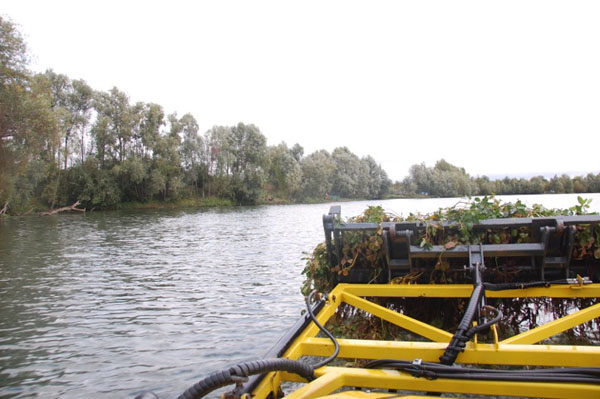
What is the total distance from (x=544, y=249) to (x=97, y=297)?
29.2ft

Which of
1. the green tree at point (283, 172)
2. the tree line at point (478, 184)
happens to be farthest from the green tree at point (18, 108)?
the tree line at point (478, 184)

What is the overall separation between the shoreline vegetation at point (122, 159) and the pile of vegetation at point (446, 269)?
31113 millimetres

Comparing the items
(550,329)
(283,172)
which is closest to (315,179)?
(283,172)

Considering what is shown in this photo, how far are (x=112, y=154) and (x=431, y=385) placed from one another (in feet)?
223

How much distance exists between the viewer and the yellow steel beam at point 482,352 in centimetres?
292

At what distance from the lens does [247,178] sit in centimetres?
7638

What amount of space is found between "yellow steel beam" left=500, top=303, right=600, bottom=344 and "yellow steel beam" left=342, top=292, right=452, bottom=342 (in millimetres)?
582

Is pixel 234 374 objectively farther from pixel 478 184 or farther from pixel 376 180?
pixel 478 184

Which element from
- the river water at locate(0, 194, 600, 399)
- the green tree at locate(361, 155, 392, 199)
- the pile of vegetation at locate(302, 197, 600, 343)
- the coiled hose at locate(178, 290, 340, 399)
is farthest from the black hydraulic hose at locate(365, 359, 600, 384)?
the green tree at locate(361, 155, 392, 199)

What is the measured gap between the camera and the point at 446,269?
5.15 m

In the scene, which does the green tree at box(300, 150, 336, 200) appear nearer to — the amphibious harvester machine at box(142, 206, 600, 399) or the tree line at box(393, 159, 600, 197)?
the tree line at box(393, 159, 600, 197)

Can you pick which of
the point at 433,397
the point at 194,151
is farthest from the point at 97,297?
the point at 194,151

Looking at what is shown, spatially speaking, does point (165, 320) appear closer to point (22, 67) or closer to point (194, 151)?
point (22, 67)

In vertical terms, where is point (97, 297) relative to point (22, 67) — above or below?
below
